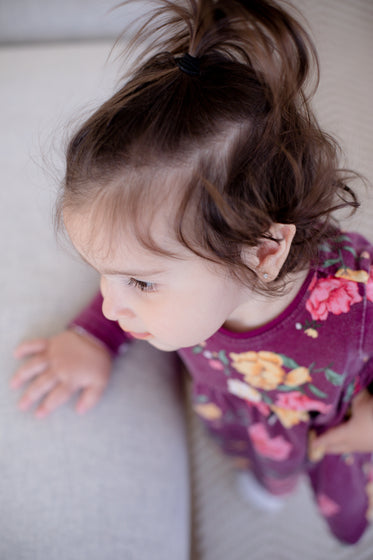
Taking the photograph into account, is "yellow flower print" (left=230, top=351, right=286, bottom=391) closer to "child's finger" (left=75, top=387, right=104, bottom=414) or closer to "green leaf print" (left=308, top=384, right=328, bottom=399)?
"green leaf print" (left=308, top=384, right=328, bottom=399)

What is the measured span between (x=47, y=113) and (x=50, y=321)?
0.38 m

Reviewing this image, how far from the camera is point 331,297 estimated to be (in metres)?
0.51

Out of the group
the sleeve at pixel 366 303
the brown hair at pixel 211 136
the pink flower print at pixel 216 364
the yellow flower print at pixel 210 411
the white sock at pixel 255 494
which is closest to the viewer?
the brown hair at pixel 211 136

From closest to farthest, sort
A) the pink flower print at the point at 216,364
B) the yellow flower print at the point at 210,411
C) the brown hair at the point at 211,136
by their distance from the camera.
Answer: the brown hair at the point at 211,136 < the pink flower print at the point at 216,364 < the yellow flower print at the point at 210,411

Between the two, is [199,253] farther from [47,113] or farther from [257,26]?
[47,113]

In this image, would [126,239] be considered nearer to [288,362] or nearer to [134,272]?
[134,272]

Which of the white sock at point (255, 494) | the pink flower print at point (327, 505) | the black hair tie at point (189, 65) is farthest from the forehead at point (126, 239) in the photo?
the white sock at point (255, 494)

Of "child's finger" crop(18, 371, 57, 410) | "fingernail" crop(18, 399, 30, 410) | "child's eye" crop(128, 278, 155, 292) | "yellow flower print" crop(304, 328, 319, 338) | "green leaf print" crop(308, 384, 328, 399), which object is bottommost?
"fingernail" crop(18, 399, 30, 410)

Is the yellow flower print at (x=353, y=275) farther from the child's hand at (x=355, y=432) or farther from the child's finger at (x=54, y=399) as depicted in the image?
the child's finger at (x=54, y=399)

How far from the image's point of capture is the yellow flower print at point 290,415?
639 mm

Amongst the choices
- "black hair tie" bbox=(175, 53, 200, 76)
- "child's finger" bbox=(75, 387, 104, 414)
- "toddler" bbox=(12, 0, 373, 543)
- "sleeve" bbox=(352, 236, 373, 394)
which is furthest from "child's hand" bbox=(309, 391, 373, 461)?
"black hair tie" bbox=(175, 53, 200, 76)

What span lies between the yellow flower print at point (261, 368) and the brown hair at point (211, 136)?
0.18 m

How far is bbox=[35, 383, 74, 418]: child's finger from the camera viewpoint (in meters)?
0.61

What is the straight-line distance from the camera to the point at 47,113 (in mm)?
808
